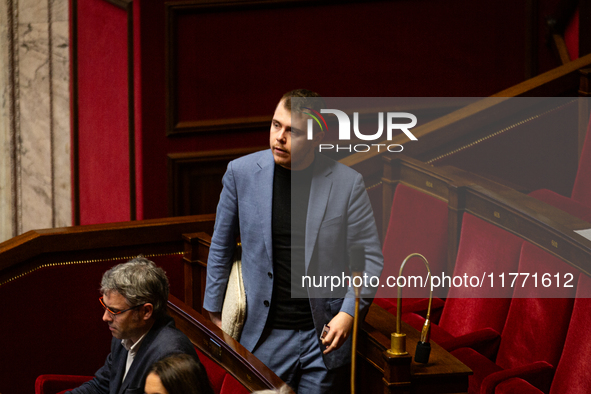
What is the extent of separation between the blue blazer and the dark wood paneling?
4.58ft

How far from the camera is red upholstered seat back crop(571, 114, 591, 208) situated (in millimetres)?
2439

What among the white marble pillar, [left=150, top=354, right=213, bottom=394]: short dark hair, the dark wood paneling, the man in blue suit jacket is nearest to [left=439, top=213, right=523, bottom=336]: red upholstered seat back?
the man in blue suit jacket

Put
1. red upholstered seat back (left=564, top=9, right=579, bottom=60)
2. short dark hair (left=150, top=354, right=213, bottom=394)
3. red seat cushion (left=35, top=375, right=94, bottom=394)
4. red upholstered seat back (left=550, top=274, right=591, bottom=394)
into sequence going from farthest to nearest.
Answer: red upholstered seat back (left=564, top=9, right=579, bottom=60) < red seat cushion (left=35, top=375, right=94, bottom=394) < red upholstered seat back (left=550, top=274, right=591, bottom=394) < short dark hair (left=150, top=354, right=213, bottom=394)

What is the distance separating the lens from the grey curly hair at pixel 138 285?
1447 millimetres

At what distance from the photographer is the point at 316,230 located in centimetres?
146

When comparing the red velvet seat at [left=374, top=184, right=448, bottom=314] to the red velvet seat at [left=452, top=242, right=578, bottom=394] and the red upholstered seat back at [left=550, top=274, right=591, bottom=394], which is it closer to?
the red velvet seat at [left=452, top=242, right=578, bottom=394]

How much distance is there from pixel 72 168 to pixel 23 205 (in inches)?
14.2

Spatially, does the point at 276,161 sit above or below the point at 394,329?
above

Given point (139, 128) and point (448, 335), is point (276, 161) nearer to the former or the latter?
point (448, 335)

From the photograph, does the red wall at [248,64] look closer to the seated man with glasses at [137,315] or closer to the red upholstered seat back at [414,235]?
the red upholstered seat back at [414,235]

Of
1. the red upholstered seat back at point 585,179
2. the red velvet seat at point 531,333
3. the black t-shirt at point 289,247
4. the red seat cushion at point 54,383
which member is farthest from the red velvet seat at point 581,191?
the red seat cushion at point 54,383

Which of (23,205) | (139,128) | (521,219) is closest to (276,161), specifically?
(521,219)

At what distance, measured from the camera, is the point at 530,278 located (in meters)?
1.77

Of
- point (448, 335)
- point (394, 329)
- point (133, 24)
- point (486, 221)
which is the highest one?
point (133, 24)
